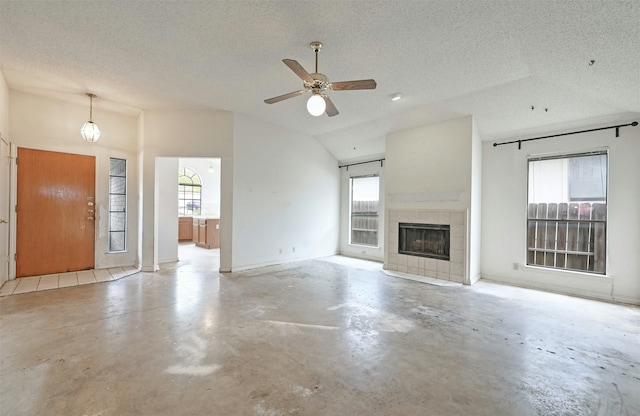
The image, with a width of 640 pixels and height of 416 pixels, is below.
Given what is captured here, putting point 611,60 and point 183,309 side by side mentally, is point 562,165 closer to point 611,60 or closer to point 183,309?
point 611,60

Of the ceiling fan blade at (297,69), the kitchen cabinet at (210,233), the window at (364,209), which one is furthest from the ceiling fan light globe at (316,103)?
the kitchen cabinet at (210,233)

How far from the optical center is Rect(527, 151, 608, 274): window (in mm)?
4125

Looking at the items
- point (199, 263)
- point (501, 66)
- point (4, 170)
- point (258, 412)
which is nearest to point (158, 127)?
point (4, 170)

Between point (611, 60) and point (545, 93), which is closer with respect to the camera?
point (611, 60)

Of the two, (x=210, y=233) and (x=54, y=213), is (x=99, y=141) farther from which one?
(x=210, y=233)

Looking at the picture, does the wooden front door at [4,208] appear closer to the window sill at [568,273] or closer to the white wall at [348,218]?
the white wall at [348,218]

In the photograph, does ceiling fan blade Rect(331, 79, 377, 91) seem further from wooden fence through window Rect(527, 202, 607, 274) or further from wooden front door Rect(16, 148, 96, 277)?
wooden front door Rect(16, 148, 96, 277)

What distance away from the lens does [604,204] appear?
4066mm

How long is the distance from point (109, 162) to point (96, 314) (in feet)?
11.0

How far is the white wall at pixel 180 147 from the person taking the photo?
5211 millimetres

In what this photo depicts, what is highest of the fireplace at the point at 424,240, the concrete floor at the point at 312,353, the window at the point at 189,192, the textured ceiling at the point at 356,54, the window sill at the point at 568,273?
the textured ceiling at the point at 356,54

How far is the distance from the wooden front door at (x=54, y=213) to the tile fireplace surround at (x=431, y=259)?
18.6 feet

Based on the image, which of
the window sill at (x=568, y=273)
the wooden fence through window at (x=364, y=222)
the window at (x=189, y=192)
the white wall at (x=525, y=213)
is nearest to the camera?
the white wall at (x=525, y=213)

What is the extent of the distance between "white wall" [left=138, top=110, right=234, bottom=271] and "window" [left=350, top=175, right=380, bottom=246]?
3264 millimetres
